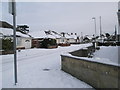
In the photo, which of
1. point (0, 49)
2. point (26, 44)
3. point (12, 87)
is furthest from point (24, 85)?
point (26, 44)

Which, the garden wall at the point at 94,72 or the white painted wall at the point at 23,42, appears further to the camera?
the white painted wall at the point at 23,42

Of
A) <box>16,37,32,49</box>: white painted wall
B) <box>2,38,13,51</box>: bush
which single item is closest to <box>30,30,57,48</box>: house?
<box>16,37,32,49</box>: white painted wall

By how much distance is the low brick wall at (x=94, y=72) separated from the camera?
18.9 ft

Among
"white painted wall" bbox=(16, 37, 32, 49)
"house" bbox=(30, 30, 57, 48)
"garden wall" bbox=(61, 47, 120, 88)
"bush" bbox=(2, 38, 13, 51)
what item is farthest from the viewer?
"house" bbox=(30, 30, 57, 48)

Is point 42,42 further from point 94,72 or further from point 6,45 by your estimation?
point 94,72

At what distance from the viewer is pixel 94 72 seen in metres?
7.08

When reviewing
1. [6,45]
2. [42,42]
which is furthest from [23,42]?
[6,45]

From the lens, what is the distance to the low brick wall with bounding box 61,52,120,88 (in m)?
5.76

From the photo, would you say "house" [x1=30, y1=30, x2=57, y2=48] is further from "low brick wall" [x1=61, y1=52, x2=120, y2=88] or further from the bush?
"low brick wall" [x1=61, y1=52, x2=120, y2=88]

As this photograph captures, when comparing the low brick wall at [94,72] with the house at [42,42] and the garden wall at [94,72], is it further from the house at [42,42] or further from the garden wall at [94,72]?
the house at [42,42]

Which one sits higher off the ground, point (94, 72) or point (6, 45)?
point (6, 45)

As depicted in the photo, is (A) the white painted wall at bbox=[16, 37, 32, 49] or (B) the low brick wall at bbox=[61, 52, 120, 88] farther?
(A) the white painted wall at bbox=[16, 37, 32, 49]

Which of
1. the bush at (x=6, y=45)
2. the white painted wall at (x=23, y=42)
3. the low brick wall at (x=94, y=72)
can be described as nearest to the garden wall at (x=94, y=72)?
the low brick wall at (x=94, y=72)

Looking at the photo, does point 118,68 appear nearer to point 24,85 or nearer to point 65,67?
point 24,85
